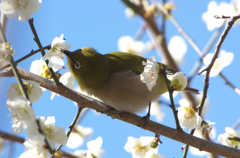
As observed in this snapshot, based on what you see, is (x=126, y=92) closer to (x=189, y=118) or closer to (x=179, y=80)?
(x=189, y=118)

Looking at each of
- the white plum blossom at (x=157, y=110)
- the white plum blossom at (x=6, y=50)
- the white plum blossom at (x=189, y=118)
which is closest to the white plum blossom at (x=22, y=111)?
the white plum blossom at (x=6, y=50)

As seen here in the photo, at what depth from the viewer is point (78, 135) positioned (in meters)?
4.42

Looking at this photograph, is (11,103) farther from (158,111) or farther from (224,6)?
(224,6)

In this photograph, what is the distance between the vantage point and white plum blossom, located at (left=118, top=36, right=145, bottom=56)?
20.0 ft

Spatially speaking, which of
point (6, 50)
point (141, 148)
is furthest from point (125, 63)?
point (6, 50)

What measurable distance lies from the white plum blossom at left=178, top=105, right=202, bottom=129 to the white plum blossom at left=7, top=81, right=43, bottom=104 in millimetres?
1398

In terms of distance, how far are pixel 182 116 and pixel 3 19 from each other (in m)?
1.98

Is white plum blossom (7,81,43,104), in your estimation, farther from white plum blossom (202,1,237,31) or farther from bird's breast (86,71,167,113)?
white plum blossom (202,1,237,31)

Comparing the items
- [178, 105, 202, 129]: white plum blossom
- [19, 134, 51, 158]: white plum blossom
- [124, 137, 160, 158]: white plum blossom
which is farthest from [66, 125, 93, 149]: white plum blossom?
[19, 134, 51, 158]: white plum blossom

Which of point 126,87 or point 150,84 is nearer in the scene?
point 150,84

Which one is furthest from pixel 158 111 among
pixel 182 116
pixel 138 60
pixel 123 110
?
pixel 182 116

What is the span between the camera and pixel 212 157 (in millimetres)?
3938

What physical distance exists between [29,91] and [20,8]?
653 mm

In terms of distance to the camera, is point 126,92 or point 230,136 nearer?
point 230,136
